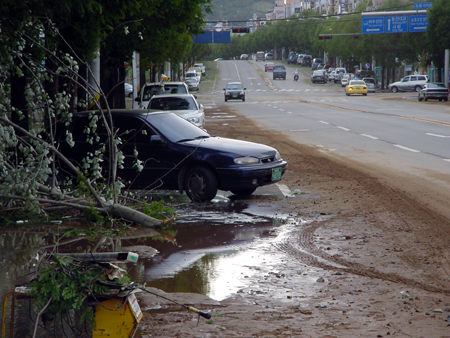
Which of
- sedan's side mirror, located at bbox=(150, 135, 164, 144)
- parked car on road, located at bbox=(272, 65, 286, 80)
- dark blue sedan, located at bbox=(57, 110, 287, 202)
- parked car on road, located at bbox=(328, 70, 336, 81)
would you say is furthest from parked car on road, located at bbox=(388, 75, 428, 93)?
sedan's side mirror, located at bbox=(150, 135, 164, 144)

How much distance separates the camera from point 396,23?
5938 cm

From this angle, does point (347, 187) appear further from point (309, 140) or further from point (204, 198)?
point (309, 140)

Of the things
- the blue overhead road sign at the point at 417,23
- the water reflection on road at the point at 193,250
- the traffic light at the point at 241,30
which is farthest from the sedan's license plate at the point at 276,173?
the blue overhead road sign at the point at 417,23

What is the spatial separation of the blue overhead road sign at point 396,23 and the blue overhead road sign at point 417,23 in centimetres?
55

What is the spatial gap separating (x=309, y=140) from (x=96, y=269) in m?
15.7

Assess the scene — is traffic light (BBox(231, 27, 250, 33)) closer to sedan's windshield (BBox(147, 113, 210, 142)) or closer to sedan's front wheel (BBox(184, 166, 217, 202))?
sedan's windshield (BBox(147, 113, 210, 142))

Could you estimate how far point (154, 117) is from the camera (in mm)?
10352

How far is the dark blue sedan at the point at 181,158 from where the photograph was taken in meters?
9.53

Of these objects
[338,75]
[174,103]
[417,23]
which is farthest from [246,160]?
[338,75]

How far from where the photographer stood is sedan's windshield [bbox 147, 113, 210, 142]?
1010 cm

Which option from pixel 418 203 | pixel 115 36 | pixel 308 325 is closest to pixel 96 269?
pixel 308 325

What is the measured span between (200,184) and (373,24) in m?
56.1

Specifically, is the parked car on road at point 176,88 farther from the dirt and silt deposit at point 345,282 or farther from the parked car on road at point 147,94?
the dirt and silt deposit at point 345,282

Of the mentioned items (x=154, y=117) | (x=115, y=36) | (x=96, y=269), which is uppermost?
(x=115, y=36)
